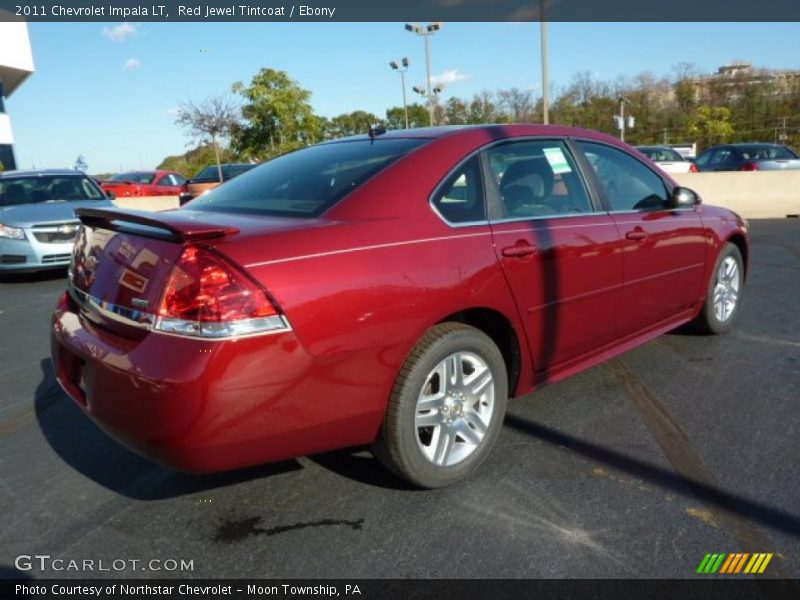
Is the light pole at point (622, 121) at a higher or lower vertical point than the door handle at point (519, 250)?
higher

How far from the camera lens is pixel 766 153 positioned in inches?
620

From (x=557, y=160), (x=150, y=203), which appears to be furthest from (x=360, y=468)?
(x=150, y=203)

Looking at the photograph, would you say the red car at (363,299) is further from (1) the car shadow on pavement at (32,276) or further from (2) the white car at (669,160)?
(2) the white car at (669,160)

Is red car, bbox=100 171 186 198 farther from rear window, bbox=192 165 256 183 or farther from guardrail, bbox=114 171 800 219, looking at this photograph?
guardrail, bbox=114 171 800 219

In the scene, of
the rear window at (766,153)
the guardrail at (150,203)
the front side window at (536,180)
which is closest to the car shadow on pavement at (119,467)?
the front side window at (536,180)

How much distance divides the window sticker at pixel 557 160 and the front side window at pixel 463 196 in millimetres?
640

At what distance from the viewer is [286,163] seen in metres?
3.53

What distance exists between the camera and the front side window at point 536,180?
3.16 meters

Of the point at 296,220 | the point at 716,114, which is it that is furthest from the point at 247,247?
the point at 716,114

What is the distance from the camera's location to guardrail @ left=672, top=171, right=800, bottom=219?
13.8 m

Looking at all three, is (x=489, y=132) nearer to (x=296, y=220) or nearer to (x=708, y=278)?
(x=296, y=220)

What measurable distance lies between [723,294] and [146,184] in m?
19.0

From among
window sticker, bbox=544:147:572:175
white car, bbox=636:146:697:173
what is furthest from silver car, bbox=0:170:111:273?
white car, bbox=636:146:697:173

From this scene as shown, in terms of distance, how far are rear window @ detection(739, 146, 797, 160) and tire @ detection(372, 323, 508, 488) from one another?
1572 cm
